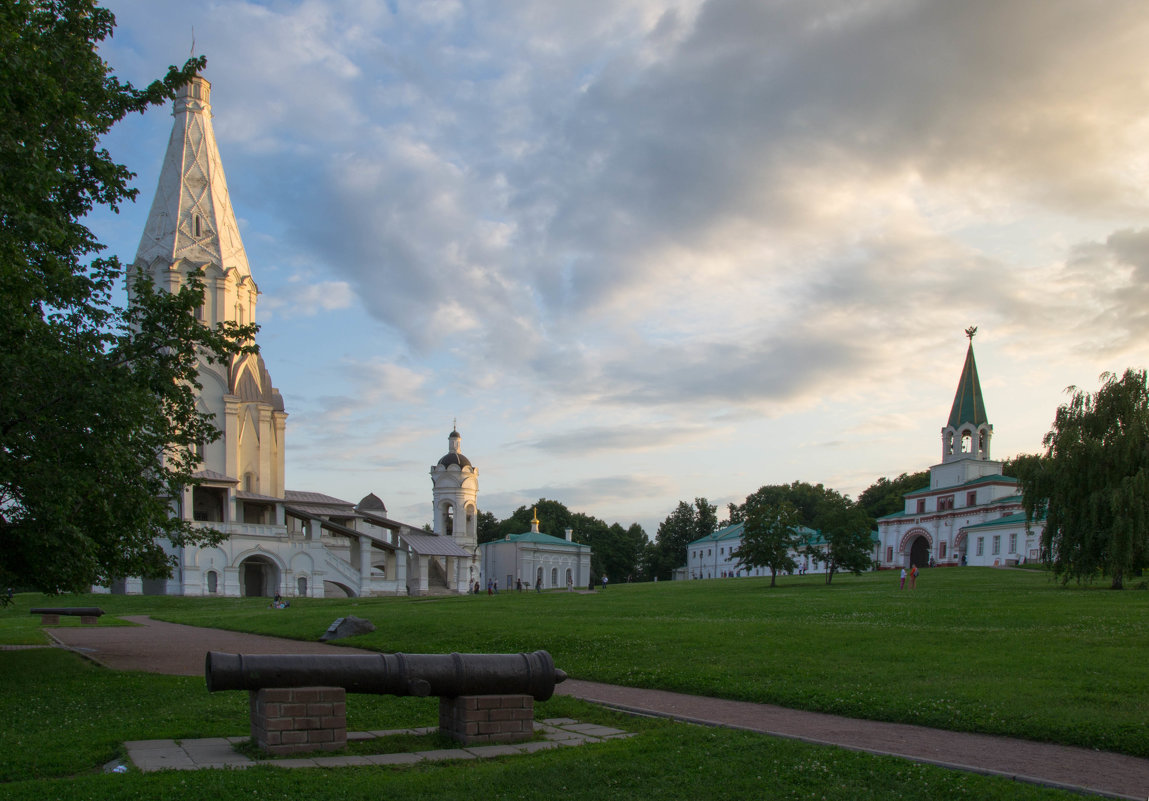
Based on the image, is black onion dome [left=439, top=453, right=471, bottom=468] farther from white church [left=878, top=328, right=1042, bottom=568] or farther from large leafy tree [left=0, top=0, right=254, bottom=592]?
large leafy tree [left=0, top=0, right=254, bottom=592]

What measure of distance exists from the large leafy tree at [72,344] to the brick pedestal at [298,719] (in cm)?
659

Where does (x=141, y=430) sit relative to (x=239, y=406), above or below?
below

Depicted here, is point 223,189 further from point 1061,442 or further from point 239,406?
point 1061,442

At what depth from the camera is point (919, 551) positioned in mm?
88312

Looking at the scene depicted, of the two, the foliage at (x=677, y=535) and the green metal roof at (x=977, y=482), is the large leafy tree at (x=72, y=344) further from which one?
the foliage at (x=677, y=535)

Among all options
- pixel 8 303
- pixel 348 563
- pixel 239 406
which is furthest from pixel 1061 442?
pixel 239 406

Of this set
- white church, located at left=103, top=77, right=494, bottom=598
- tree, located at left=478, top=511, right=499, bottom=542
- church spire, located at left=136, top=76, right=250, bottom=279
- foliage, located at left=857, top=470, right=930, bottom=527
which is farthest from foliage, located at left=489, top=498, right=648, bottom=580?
church spire, located at left=136, top=76, right=250, bottom=279

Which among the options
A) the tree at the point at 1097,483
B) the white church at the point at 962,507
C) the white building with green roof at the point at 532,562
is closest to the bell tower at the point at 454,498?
the white building with green roof at the point at 532,562

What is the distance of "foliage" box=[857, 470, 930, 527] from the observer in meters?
107

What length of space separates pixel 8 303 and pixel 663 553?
11185cm

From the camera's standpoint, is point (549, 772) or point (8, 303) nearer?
point (549, 772)

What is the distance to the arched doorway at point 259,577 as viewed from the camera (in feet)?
193

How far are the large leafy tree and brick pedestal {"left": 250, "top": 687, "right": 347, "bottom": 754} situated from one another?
6591 mm

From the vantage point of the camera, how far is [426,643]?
19422 millimetres
